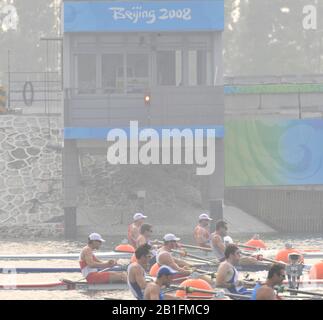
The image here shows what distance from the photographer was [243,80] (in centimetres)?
6656

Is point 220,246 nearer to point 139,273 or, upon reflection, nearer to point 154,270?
point 154,270

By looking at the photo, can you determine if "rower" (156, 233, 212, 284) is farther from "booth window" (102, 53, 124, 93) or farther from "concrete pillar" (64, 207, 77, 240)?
"booth window" (102, 53, 124, 93)

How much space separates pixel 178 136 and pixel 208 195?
6160 millimetres

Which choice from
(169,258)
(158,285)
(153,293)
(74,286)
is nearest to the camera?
(153,293)

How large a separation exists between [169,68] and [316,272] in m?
20.4

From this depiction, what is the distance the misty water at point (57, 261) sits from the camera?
3312 centimetres

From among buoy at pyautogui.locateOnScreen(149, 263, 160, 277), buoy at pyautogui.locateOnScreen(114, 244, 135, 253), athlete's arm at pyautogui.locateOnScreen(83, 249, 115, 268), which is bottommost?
buoy at pyautogui.locateOnScreen(114, 244, 135, 253)

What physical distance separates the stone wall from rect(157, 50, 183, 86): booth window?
5.32 metres

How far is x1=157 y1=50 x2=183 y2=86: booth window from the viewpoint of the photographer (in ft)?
175

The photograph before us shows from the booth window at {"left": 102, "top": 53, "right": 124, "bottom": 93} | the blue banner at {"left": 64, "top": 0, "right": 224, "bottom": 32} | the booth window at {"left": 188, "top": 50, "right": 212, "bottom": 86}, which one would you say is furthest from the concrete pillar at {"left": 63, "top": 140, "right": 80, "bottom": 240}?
the booth window at {"left": 188, "top": 50, "right": 212, "bottom": 86}

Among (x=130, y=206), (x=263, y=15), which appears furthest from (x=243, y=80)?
(x=263, y=15)

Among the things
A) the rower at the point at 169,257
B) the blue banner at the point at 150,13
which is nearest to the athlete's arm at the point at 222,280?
the rower at the point at 169,257

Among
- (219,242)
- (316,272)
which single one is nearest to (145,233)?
(219,242)

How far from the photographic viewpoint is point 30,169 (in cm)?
5306
